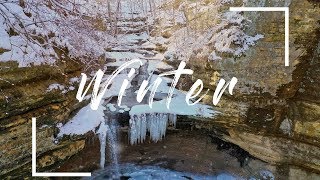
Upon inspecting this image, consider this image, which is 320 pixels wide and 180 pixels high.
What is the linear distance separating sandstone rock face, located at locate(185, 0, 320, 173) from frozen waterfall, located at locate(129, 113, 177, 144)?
518mm

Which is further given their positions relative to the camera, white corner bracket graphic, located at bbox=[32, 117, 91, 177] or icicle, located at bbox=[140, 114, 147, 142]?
icicle, located at bbox=[140, 114, 147, 142]

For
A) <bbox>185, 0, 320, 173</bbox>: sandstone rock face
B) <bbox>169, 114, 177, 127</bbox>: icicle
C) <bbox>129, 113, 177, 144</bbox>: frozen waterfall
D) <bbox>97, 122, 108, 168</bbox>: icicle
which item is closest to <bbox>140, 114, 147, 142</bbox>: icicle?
<bbox>129, 113, 177, 144</bbox>: frozen waterfall

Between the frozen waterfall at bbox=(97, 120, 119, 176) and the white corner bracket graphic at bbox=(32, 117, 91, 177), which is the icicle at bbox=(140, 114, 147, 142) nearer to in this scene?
the frozen waterfall at bbox=(97, 120, 119, 176)

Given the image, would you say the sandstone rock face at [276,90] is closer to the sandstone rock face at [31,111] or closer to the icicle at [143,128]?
the icicle at [143,128]

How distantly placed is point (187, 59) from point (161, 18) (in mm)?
568

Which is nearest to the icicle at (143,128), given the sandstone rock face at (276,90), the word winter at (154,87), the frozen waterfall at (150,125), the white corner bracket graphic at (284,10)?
the frozen waterfall at (150,125)

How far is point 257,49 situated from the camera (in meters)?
3.75

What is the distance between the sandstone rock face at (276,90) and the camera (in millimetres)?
3564

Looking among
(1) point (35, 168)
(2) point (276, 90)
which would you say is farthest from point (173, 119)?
(1) point (35, 168)

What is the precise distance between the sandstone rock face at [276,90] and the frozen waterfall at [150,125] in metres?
0.52

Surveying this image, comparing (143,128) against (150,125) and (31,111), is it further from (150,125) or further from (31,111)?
(31,111)

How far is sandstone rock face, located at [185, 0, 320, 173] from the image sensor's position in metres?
3.56

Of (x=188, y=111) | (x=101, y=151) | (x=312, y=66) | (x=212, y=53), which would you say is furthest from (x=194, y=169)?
(x=312, y=66)

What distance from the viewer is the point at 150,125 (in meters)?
4.20
